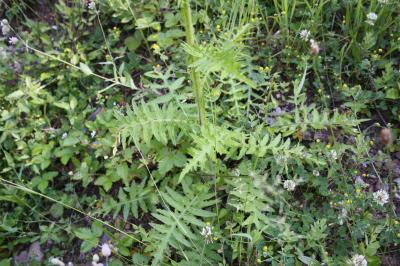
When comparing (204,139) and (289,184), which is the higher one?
(204,139)

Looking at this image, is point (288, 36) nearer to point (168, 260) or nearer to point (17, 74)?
point (168, 260)

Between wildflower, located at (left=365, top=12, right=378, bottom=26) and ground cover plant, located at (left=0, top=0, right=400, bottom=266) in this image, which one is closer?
ground cover plant, located at (left=0, top=0, right=400, bottom=266)

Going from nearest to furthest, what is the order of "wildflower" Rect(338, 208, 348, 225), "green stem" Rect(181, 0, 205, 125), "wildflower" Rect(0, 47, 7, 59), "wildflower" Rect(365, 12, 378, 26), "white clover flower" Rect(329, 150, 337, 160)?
"green stem" Rect(181, 0, 205, 125) → "wildflower" Rect(338, 208, 348, 225) → "white clover flower" Rect(329, 150, 337, 160) → "wildflower" Rect(365, 12, 378, 26) → "wildflower" Rect(0, 47, 7, 59)

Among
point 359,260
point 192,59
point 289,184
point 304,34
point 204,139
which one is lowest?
point 359,260

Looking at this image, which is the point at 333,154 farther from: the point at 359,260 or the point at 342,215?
the point at 359,260

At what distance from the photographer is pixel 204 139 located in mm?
1727

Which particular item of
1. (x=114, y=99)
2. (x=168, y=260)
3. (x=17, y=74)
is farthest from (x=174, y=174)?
(x=17, y=74)

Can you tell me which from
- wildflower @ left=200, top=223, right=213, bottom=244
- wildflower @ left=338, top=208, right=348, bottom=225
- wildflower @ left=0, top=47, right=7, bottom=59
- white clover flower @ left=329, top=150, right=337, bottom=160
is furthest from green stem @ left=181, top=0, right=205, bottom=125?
wildflower @ left=0, top=47, right=7, bottom=59

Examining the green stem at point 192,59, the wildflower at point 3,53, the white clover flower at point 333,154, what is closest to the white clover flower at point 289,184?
the white clover flower at point 333,154

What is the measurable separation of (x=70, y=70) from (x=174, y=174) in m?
1.06

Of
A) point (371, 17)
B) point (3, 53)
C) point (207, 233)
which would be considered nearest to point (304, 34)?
point (371, 17)

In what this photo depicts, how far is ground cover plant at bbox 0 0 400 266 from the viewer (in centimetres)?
180

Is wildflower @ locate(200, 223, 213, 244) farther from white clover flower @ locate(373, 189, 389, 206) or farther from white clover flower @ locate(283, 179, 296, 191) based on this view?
white clover flower @ locate(373, 189, 389, 206)

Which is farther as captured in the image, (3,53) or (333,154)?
(3,53)
